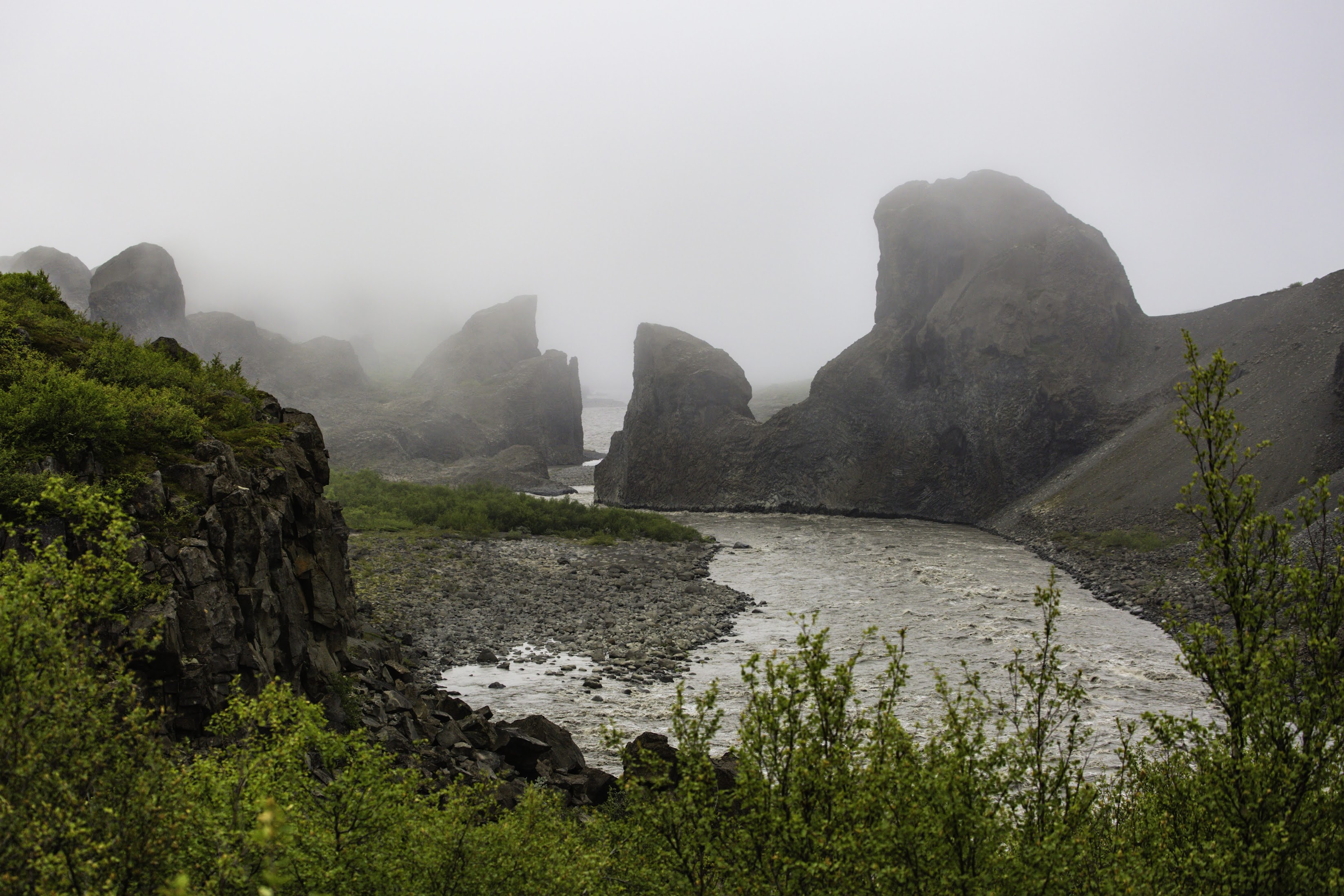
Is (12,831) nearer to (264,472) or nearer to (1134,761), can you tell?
(1134,761)

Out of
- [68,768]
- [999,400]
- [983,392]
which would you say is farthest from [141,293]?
[68,768]

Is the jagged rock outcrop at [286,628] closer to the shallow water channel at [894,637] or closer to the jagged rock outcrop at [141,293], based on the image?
the shallow water channel at [894,637]

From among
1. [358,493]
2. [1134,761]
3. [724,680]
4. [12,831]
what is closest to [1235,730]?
[1134,761]

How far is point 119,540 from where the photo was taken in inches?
268

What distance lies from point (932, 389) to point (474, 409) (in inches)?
3263

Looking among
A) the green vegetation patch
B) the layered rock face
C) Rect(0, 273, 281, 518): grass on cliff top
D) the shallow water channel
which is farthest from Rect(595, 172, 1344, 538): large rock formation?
Rect(0, 273, 281, 518): grass on cliff top

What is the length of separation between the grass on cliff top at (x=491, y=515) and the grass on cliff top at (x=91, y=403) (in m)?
34.7

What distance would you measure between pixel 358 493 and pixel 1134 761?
63.4m

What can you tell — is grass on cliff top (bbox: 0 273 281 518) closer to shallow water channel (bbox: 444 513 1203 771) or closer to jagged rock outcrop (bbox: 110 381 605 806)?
jagged rock outcrop (bbox: 110 381 605 806)

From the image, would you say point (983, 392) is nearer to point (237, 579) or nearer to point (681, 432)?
point (681, 432)

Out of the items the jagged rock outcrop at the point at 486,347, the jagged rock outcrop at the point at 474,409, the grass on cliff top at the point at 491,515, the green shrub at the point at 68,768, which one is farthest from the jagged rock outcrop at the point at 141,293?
the green shrub at the point at 68,768

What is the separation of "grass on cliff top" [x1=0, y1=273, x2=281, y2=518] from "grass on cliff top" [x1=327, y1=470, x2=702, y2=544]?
34.7 metres

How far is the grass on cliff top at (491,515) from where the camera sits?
5541 cm

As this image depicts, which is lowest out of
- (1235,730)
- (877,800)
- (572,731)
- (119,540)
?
(572,731)
